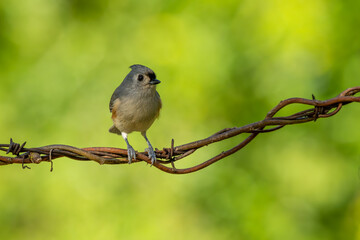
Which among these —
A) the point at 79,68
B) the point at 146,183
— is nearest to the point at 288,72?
the point at 146,183

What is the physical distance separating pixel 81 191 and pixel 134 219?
0.67 meters

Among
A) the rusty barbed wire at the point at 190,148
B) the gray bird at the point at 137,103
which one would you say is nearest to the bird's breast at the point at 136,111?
the gray bird at the point at 137,103

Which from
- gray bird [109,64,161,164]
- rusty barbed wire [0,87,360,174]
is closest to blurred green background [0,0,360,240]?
gray bird [109,64,161,164]

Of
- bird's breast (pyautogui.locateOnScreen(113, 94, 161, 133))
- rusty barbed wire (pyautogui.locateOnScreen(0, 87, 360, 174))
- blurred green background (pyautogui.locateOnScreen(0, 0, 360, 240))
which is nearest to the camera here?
rusty barbed wire (pyautogui.locateOnScreen(0, 87, 360, 174))

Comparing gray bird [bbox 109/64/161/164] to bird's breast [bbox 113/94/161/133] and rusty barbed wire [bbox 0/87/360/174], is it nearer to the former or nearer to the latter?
bird's breast [bbox 113/94/161/133]

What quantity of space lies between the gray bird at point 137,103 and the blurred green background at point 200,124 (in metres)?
1.11

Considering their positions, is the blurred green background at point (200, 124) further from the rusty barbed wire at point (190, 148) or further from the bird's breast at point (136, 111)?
the rusty barbed wire at point (190, 148)

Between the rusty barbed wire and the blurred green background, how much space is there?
2.56 m

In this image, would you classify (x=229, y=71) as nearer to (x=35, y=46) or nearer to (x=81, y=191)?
(x=81, y=191)

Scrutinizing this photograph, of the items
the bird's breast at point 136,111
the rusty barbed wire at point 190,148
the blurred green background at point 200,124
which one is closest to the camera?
the rusty barbed wire at point 190,148

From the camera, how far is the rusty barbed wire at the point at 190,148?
238 centimetres

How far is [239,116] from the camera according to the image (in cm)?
542

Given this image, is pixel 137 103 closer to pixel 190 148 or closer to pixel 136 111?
pixel 136 111

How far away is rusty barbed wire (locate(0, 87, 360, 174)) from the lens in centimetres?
238
